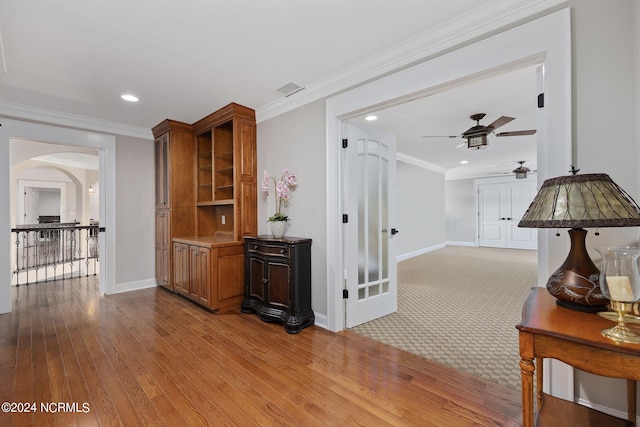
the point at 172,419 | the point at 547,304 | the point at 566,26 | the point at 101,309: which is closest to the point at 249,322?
the point at 172,419

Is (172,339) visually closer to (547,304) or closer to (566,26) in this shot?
(547,304)

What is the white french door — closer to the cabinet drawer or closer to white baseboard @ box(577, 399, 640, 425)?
the cabinet drawer

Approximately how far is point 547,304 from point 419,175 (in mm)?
→ 6824

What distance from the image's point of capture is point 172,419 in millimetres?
1646

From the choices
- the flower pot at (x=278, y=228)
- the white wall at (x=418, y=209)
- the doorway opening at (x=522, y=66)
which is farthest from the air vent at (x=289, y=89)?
the white wall at (x=418, y=209)

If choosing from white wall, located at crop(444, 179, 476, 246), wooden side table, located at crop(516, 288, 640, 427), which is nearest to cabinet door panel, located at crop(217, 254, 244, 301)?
wooden side table, located at crop(516, 288, 640, 427)

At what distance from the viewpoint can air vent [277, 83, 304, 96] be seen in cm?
299

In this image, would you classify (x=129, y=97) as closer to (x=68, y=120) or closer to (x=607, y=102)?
(x=68, y=120)

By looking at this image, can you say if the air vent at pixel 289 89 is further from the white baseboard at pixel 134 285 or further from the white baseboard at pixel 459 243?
the white baseboard at pixel 459 243

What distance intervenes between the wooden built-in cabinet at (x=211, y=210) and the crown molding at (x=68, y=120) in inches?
12.8

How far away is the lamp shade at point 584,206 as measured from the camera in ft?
3.63

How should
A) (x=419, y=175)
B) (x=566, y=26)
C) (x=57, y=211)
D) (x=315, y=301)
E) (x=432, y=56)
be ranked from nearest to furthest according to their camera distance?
(x=566, y=26) < (x=432, y=56) < (x=315, y=301) < (x=419, y=175) < (x=57, y=211)

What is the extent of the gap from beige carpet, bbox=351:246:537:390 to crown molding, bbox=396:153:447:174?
2.62 meters

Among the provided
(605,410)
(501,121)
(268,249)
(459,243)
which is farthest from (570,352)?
(459,243)
